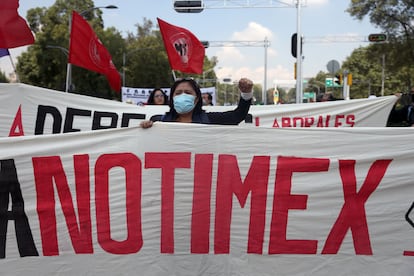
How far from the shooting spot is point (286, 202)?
322cm

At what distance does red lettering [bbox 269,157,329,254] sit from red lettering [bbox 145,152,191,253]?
23.8 inches

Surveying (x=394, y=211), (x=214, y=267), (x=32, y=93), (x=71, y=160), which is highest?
(x=32, y=93)

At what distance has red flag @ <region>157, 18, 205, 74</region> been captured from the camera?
9174mm

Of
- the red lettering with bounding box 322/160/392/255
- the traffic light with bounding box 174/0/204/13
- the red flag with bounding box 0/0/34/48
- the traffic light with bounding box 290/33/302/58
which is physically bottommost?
the red lettering with bounding box 322/160/392/255

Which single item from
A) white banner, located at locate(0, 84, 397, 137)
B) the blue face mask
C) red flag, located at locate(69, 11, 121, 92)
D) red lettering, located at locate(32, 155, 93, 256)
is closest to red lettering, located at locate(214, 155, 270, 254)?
the blue face mask

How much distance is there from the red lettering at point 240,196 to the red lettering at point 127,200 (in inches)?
19.9

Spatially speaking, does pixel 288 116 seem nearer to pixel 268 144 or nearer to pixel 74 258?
pixel 268 144

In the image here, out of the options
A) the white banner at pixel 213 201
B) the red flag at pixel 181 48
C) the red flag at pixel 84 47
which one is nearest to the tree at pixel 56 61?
the red flag at pixel 181 48

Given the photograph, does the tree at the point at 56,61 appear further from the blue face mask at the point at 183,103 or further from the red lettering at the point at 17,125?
the blue face mask at the point at 183,103

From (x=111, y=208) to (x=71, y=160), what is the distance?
0.39m

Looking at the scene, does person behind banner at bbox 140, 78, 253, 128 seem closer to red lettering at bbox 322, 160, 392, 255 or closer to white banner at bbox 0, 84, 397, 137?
red lettering at bbox 322, 160, 392, 255

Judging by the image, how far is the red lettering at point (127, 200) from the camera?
3162 millimetres

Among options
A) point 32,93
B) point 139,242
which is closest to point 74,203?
point 139,242

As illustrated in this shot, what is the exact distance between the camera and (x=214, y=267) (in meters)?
3.16
